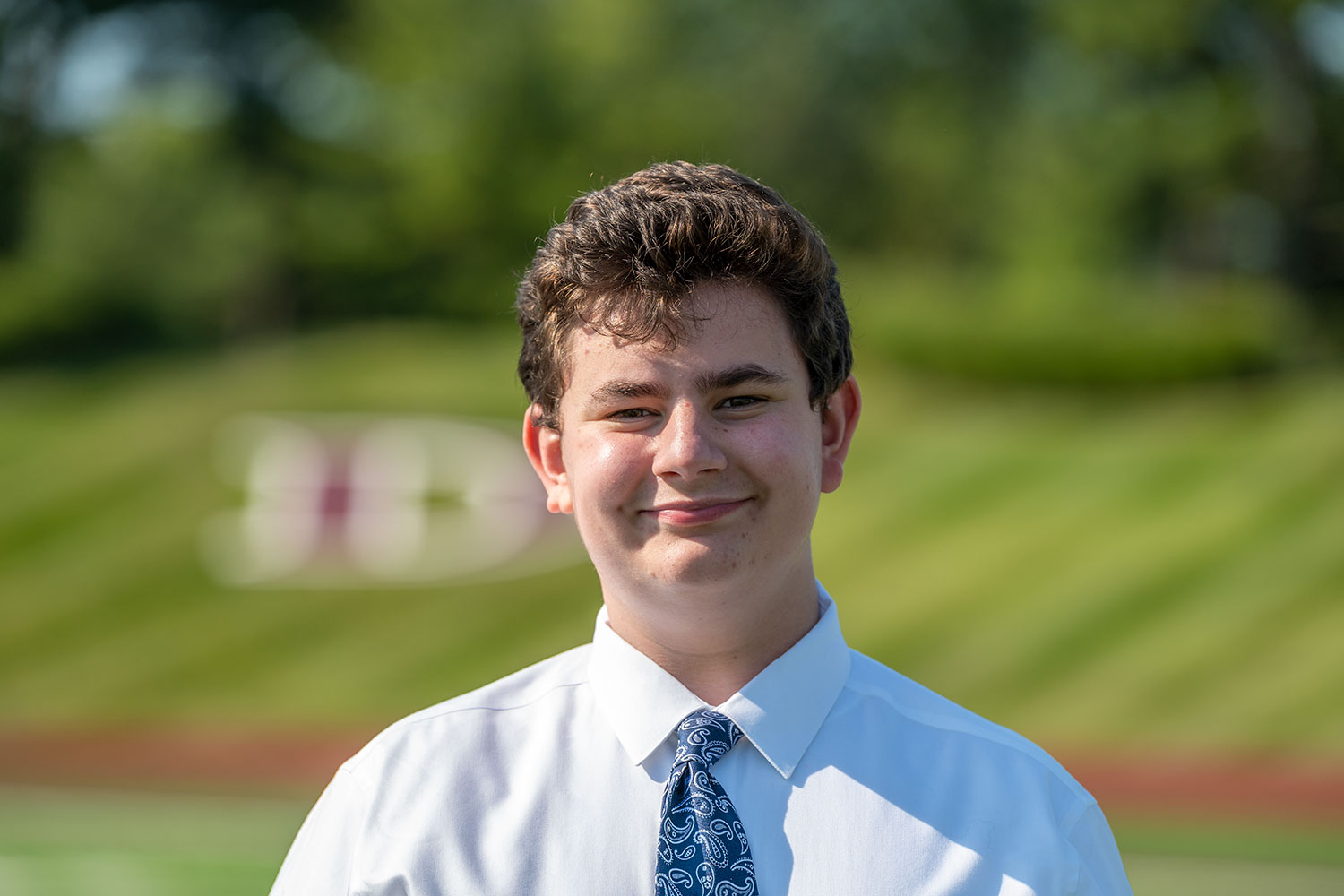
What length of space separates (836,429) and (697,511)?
1.18 ft

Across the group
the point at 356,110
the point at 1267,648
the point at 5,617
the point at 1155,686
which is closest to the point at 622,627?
the point at 1155,686

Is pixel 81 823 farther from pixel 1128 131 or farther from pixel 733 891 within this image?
pixel 1128 131

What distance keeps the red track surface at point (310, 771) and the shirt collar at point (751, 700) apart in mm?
9375

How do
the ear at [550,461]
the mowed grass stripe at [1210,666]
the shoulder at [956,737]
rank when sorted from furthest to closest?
the mowed grass stripe at [1210,666] → the ear at [550,461] → the shoulder at [956,737]

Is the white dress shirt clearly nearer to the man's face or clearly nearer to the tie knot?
the tie knot

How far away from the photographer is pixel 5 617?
16.7 meters

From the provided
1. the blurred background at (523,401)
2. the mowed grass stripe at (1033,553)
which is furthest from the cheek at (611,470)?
the mowed grass stripe at (1033,553)

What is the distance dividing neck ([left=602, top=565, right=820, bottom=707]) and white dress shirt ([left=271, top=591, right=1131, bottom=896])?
31mm

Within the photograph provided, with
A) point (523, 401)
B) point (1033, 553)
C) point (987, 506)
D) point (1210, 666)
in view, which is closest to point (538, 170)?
point (523, 401)

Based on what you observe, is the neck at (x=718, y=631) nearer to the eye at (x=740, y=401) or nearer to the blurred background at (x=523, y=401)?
the eye at (x=740, y=401)

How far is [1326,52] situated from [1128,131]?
3.60 meters

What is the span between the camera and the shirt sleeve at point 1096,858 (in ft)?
7.22

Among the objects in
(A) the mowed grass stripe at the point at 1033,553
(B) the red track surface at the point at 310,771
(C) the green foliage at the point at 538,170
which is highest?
(C) the green foliage at the point at 538,170

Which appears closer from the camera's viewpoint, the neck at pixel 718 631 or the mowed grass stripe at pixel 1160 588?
the neck at pixel 718 631
